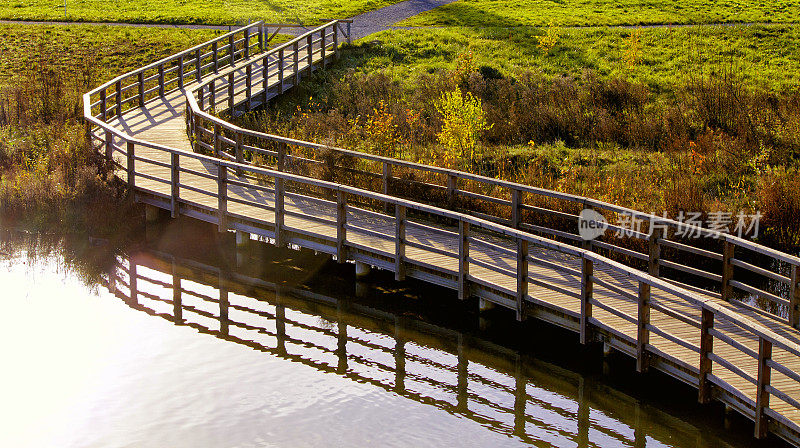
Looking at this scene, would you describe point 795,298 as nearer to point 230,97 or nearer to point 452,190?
point 452,190

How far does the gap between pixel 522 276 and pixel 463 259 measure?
39.2 inches

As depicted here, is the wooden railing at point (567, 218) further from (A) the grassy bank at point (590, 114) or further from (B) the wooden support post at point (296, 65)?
(B) the wooden support post at point (296, 65)

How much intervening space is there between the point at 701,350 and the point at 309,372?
451 centimetres

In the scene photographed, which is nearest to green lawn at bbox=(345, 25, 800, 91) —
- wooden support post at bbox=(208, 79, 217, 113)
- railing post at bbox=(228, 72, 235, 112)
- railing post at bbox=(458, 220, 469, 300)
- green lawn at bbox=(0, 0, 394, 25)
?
railing post at bbox=(228, 72, 235, 112)

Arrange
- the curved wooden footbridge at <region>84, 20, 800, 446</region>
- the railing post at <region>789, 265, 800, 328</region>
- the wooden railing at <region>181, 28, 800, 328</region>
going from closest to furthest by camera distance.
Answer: the curved wooden footbridge at <region>84, 20, 800, 446</region> → the railing post at <region>789, 265, 800, 328</region> → the wooden railing at <region>181, 28, 800, 328</region>

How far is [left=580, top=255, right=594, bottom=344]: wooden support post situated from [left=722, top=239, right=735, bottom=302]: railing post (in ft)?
5.88

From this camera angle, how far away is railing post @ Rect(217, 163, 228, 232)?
52.1 feet

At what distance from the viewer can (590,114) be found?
24266 mm

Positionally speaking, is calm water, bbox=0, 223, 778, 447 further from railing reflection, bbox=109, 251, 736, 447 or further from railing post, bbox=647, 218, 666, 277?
railing post, bbox=647, 218, 666, 277

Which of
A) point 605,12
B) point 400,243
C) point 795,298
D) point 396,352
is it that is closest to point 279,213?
point 400,243

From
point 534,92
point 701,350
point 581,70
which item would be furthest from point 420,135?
point 701,350

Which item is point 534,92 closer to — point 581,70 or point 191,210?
point 581,70

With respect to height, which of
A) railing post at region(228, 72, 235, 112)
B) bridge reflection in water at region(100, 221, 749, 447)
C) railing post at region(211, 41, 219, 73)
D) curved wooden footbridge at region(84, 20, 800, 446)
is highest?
railing post at region(211, 41, 219, 73)

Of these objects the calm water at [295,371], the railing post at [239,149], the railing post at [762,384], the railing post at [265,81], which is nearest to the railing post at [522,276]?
the calm water at [295,371]
